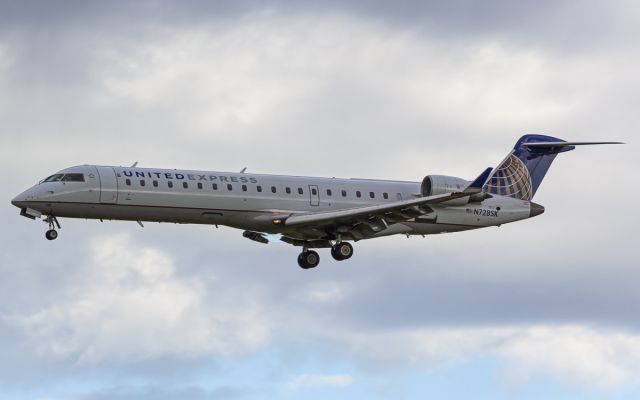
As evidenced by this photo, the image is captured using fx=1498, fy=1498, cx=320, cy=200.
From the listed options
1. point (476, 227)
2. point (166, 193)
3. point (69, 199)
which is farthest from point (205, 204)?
point (476, 227)

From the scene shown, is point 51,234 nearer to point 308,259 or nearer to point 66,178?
point 66,178

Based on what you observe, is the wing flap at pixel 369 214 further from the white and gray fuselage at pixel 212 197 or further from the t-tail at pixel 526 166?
the t-tail at pixel 526 166

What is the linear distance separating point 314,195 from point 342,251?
2451 mm

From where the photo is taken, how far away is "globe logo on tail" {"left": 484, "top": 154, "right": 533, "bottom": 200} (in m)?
62.5

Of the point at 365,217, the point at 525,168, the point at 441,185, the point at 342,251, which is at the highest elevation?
the point at 525,168

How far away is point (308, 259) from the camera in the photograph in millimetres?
59906

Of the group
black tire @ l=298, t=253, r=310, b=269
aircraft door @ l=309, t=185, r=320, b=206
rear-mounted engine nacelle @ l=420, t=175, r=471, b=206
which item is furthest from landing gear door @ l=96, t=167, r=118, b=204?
rear-mounted engine nacelle @ l=420, t=175, r=471, b=206

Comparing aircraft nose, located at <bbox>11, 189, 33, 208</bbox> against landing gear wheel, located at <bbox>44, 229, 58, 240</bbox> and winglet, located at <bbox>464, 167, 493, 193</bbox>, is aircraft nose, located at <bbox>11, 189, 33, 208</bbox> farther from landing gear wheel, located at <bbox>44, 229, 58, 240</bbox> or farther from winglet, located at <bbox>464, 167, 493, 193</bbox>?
winglet, located at <bbox>464, 167, 493, 193</bbox>

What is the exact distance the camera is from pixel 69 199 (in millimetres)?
54438

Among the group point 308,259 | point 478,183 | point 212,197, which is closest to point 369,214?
point 308,259

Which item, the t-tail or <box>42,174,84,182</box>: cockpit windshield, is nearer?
<box>42,174,84,182</box>: cockpit windshield

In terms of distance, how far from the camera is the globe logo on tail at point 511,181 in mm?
62469

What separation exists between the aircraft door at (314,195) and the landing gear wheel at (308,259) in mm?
A: 2863

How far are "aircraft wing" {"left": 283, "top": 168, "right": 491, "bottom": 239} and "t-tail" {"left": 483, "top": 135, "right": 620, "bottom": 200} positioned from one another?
21.0 feet
